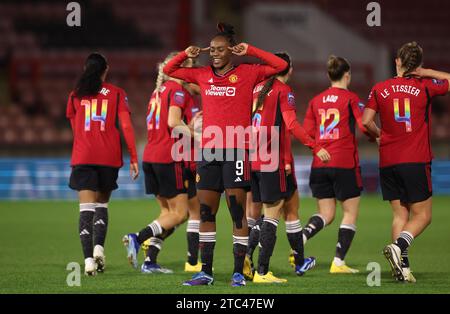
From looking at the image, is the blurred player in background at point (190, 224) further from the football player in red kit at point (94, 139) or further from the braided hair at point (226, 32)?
the braided hair at point (226, 32)

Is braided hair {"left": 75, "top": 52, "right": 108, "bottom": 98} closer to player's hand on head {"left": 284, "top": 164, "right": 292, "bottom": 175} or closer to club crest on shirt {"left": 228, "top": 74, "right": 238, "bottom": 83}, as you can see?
club crest on shirt {"left": 228, "top": 74, "right": 238, "bottom": 83}

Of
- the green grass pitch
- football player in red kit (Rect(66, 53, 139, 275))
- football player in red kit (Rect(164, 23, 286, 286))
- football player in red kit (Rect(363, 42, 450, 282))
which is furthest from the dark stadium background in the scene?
football player in red kit (Rect(164, 23, 286, 286))

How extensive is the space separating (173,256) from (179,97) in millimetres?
2390

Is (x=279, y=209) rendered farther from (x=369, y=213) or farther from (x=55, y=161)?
(x=55, y=161)

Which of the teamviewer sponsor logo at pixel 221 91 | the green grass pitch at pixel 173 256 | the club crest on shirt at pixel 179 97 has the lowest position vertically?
the green grass pitch at pixel 173 256

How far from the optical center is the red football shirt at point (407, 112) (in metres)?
9.09

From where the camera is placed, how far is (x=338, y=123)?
1002 centimetres

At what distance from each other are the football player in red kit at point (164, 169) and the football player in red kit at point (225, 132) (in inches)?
51.8

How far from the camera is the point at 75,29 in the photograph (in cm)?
2688

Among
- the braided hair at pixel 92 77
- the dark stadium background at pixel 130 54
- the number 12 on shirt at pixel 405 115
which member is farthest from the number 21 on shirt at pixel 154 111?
the dark stadium background at pixel 130 54

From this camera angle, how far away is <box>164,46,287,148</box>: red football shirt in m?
8.47

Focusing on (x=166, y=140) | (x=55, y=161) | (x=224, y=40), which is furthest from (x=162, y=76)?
(x=55, y=161)

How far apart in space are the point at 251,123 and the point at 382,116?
136 cm

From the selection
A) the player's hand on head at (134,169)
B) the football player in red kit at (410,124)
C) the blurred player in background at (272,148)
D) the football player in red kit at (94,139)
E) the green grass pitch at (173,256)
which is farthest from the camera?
the player's hand on head at (134,169)
